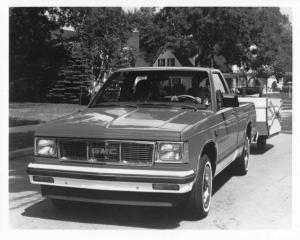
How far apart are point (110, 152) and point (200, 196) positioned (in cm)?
116

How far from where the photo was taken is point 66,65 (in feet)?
120

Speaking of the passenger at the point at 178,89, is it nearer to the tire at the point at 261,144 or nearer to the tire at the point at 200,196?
the tire at the point at 200,196

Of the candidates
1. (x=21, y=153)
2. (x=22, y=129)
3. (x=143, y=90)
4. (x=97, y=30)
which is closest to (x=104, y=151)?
(x=143, y=90)

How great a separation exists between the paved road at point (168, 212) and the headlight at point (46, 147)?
769 millimetres

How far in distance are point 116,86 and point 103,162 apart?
207cm

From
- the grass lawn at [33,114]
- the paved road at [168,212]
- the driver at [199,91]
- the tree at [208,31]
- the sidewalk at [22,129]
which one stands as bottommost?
the paved road at [168,212]

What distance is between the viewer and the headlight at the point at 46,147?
5.23 meters

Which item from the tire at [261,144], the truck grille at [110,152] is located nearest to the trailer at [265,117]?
the tire at [261,144]

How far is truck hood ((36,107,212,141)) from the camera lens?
16.2ft

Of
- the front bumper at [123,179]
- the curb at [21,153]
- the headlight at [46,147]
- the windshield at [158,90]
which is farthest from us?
the curb at [21,153]

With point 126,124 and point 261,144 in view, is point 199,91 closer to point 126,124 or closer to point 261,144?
point 126,124

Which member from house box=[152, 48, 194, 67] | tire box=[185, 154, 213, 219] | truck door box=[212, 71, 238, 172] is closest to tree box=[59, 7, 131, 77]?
house box=[152, 48, 194, 67]
